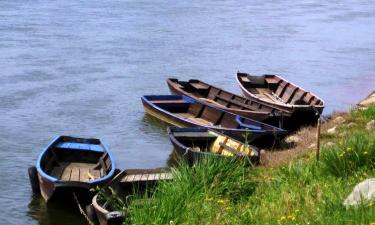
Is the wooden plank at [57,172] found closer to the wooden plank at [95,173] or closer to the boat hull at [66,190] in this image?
the wooden plank at [95,173]

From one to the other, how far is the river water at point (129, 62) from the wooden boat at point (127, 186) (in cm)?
176

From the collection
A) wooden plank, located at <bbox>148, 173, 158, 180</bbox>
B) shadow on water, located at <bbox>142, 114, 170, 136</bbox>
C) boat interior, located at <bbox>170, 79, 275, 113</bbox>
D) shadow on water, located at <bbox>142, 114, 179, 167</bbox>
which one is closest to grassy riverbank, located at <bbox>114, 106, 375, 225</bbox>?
wooden plank, located at <bbox>148, 173, 158, 180</bbox>

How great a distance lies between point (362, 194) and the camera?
818 cm

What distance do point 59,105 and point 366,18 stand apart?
40.7 meters

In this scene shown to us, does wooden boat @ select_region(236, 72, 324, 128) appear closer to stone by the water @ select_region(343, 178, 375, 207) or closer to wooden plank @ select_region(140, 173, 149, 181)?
wooden plank @ select_region(140, 173, 149, 181)

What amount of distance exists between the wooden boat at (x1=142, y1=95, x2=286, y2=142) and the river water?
2.76ft

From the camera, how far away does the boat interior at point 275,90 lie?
82.9 ft

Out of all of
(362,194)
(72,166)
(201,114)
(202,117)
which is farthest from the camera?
(201,114)

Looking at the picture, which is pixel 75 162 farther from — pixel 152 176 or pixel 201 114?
pixel 201 114

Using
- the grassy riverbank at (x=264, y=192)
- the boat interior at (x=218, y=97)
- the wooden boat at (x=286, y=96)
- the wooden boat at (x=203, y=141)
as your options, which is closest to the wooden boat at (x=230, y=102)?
the boat interior at (x=218, y=97)

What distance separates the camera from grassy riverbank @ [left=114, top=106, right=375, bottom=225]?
8844 millimetres

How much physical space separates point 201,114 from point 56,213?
9.76 meters

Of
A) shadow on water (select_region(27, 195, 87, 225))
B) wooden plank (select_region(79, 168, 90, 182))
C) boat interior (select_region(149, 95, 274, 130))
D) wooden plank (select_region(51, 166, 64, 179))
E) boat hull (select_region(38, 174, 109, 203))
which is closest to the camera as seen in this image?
boat hull (select_region(38, 174, 109, 203))

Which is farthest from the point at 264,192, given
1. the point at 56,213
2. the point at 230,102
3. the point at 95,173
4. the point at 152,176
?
the point at 230,102
